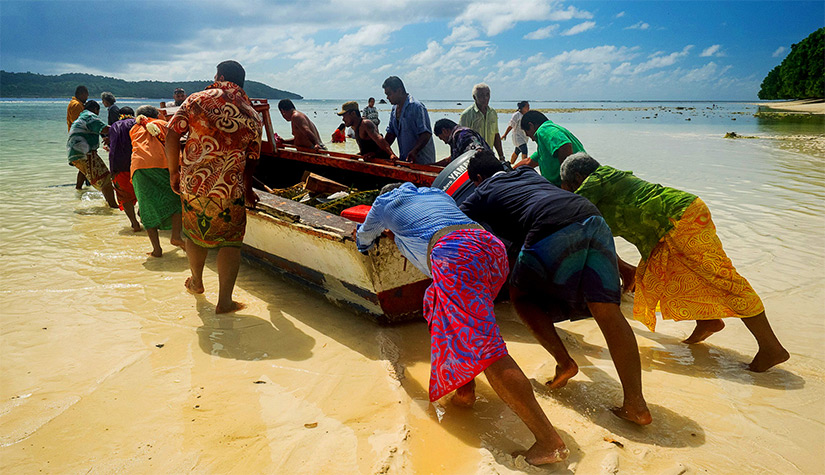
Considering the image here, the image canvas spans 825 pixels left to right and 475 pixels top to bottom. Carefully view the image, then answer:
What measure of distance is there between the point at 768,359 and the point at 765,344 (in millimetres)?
100

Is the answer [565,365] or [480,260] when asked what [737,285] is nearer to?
[565,365]

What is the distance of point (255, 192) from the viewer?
421cm

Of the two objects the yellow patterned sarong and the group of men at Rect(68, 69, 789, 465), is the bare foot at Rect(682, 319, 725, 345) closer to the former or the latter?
the group of men at Rect(68, 69, 789, 465)

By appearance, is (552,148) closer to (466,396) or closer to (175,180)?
(466,396)

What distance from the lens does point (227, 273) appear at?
367cm

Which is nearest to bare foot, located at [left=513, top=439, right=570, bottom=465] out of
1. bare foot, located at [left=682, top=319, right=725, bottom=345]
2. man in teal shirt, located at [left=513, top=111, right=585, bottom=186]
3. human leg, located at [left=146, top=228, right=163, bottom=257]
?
bare foot, located at [left=682, top=319, right=725, bottom=345]

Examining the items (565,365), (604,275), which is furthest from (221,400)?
(604,275)

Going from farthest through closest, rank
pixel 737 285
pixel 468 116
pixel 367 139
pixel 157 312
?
pixel 468 116 < pixel 367 139 < pixel 157 312 < pixel 737 285

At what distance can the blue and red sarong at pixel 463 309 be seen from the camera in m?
2.08

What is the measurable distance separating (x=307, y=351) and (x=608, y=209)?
2.06m

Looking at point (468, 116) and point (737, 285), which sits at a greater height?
point (468, 116)

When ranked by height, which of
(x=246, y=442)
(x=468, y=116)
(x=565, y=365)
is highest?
(x=468, y=116)

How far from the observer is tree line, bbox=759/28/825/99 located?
2039 inches

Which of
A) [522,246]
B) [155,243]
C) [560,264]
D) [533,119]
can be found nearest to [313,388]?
[522,246]
